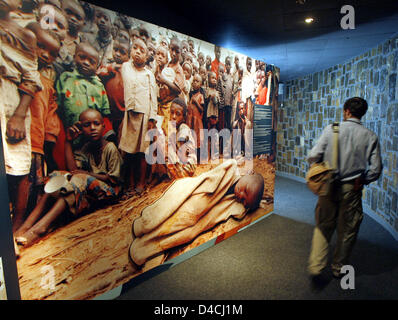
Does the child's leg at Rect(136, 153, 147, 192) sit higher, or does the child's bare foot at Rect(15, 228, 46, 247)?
the child's leg at Rect(136, 153, 147, 192)

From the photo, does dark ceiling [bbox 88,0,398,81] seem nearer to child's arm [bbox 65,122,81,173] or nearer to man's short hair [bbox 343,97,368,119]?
man's short hair [bbox 343,97,368,119]

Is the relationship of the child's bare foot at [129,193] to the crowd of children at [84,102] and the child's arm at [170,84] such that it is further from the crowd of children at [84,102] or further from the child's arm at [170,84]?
the child's arm at [170,84]

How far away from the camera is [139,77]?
76.0 inches

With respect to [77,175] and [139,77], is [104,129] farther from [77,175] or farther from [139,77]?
[139,77]

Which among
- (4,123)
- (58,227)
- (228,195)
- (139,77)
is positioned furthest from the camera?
(228,195)

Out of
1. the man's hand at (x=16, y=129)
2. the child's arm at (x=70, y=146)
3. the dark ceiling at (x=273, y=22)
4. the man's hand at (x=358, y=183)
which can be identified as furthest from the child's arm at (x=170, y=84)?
the man's hand at (x=358, y=183)

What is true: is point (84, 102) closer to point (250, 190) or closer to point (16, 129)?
point (16, 129)

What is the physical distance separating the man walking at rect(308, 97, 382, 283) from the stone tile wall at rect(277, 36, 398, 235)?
55.1 inches

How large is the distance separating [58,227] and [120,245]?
53 centimetres

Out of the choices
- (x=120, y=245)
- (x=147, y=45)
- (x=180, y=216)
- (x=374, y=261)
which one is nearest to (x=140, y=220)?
(x=120, y=245)

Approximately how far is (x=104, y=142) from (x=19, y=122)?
513mm

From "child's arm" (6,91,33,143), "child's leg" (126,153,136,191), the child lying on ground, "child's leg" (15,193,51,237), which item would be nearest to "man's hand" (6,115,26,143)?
"child's arm" (6,91,33,143)

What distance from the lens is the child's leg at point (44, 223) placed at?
145 centimetres

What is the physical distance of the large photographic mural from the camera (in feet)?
4.58
